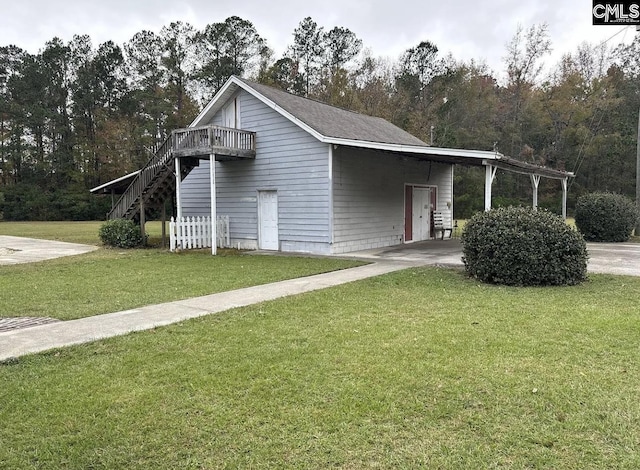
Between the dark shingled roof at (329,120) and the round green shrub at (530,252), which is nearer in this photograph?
the round green shrub at (530,252)

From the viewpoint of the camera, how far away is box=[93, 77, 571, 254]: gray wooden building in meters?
13.6

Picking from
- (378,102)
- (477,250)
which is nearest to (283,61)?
(378,102)

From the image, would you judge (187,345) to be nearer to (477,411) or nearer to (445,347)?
(445,347)

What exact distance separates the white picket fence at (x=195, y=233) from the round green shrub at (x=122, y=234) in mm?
1784

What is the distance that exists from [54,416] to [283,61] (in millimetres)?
42851

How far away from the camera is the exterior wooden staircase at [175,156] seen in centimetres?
1412

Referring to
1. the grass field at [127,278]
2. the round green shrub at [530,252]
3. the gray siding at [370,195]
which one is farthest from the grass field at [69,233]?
the round green shrub at [530,252]

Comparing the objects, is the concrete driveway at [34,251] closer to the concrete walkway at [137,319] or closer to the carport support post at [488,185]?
the concrete walkway at [137,319]

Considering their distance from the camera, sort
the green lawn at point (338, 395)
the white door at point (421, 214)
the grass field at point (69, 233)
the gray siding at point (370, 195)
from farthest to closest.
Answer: the grass field at point (69, 233) → the white door at point (421, 214) → the gray siding at point (370, 195) → the green lawn at point (338, 395)

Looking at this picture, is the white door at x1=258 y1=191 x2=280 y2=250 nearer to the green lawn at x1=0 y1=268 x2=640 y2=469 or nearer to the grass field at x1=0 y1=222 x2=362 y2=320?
the grass field at x1=0 y1=222 x2=362 y2=320

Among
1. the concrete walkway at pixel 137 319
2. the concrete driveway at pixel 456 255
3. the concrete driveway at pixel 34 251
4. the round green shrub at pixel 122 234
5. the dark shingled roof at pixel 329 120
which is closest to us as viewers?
the concrete walkway at pixel 137 319

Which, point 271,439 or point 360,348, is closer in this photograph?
point 271,439

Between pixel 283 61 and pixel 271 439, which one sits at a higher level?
pixel 283 61

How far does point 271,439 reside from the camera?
297cm
